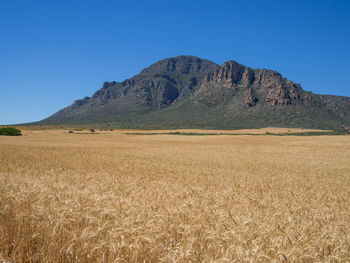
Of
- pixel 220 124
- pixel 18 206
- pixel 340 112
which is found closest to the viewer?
pixel 18 206

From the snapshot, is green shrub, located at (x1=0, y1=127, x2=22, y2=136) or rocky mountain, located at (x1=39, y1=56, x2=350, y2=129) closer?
green shrub, located at (x1=0, y1=127, x2=22, y2=136)

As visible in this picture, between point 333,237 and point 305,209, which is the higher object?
point 333,237

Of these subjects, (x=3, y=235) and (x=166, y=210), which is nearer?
(x=3, y=235)

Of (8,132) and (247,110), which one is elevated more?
(247,110)

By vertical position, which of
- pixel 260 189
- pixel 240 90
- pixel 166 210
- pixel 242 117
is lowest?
pixel 260 189

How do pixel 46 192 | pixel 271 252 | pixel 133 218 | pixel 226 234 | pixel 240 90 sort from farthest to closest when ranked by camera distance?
pixel 240 90 → pixel 46 192 → pixel 133 218 → pixel 226 234 → pixel 271 252

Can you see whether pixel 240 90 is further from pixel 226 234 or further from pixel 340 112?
pixel 226 234

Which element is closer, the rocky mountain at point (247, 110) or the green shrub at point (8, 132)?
the green shrub at point (8, 132)

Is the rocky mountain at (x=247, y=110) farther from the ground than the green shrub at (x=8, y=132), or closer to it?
farther from the ground

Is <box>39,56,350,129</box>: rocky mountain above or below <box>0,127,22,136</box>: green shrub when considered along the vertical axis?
above

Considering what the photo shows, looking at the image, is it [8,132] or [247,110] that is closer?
[8,132]

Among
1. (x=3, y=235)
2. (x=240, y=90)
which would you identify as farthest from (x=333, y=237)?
(x=240, y=90)

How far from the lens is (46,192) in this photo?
20.3ft

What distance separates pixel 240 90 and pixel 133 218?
187 m
